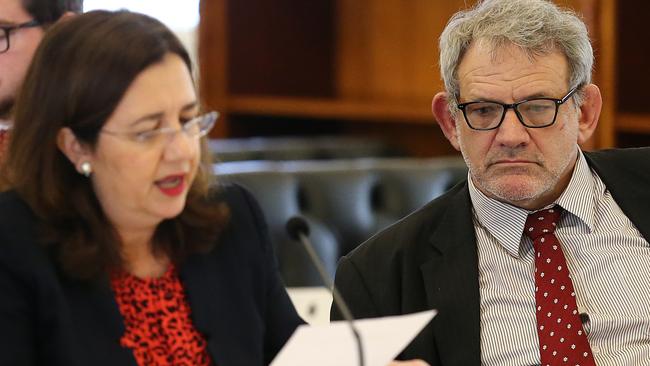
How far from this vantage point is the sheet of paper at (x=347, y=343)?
178 centimetres

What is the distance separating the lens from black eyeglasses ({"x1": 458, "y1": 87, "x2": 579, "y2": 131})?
7.52 feet

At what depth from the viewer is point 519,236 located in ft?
7.75

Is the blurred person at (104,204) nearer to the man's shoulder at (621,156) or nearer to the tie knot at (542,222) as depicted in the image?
the tie knot at (542,222)

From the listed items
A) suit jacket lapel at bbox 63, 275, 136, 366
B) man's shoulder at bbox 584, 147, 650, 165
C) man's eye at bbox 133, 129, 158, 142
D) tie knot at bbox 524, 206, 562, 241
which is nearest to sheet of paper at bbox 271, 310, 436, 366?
suit jacket lapel at bbox 63, 275, 136, 366

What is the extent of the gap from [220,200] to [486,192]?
56cm

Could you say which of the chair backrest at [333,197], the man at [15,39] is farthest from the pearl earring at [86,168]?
the chair backrest at [333,197]

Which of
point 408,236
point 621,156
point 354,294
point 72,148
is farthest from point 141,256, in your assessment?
point 621,156

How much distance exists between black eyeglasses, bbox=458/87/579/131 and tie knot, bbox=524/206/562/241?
0.70 ft

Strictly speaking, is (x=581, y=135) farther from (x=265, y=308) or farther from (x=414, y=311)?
(x=265, y=308)

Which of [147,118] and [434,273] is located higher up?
[147,118]

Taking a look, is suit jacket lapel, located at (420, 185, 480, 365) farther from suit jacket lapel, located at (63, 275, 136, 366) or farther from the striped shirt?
suit jacket lapel, located at (63, 275, 136, 366)

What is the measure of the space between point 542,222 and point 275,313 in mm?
599

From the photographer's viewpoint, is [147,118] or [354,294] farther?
[354,294]

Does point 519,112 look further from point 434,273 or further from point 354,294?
point 354,294
